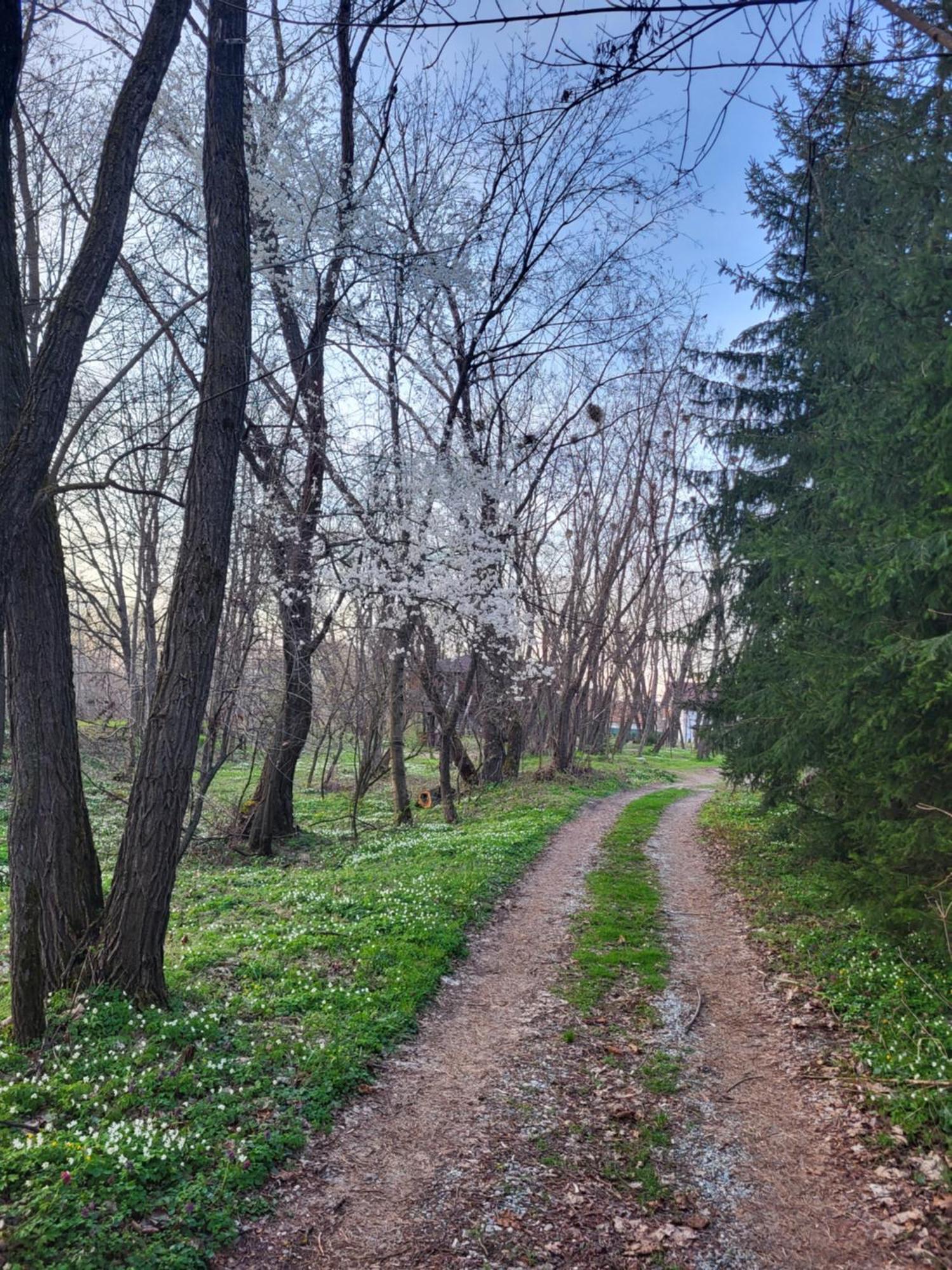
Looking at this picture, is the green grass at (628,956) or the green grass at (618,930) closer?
the green grass at (628,956)

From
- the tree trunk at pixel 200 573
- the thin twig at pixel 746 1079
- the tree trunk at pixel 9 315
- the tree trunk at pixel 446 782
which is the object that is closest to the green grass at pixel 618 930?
the thin twig at pixel 746 1079

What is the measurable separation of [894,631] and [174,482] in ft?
52.1

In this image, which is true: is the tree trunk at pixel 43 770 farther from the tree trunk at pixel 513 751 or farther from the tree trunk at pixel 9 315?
the tree trunk at pixel 513 751

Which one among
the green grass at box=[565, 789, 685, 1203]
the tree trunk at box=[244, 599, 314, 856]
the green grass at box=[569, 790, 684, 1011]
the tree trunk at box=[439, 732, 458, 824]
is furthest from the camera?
the tree trunk at box=[439, 732, 458, 824]

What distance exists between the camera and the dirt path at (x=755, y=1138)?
12.7 ft

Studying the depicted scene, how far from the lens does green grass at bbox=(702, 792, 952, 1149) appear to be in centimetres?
494

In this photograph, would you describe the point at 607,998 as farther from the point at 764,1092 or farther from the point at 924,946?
the point at 924,946

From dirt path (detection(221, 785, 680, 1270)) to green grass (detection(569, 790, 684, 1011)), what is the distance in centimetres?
32

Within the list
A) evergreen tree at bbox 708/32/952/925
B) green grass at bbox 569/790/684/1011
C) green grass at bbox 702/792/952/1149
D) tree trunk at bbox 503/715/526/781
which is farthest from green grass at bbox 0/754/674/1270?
tree trunk at bbox 503/715/526/781

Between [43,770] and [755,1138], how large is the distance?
5.89 meters

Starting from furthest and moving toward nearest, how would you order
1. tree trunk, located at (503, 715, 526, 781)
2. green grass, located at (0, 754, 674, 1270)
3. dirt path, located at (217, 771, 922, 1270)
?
tree trunk, located at (503, 715, 526, 781)
dirt path, located at (217, 771, 922, 1270)
green grass, located at (0, 754, 674, 1270)

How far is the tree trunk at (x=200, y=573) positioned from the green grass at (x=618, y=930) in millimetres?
3870

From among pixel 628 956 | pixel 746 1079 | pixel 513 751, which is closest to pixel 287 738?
pixel 628 956

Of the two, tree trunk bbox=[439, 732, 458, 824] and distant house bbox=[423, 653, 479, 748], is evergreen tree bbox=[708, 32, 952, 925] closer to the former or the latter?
tree trunk bbox=[439, 732, 458, 824]
